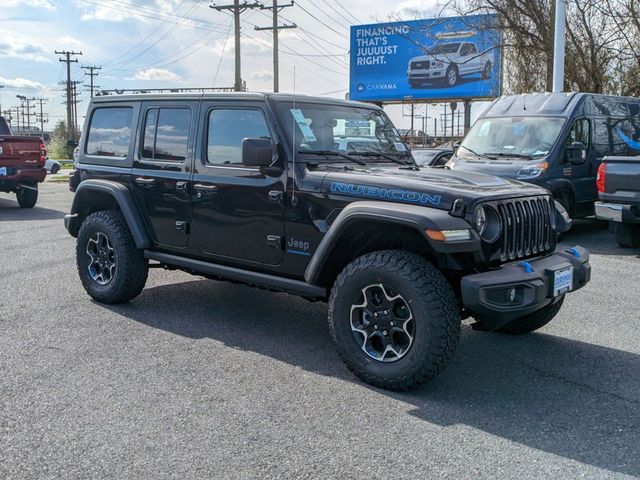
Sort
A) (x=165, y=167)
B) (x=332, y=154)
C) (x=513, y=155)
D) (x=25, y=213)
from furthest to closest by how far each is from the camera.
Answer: (x=25, y=213) → (x=513, y=155) → (x=165, y=167) → (x=332, y=154)

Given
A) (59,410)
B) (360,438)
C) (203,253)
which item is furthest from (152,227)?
(360,438)

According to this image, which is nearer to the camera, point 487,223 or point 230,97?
point 487,223

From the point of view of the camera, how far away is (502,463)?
3297 millimetres

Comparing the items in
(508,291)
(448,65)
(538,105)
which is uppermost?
(448,65)

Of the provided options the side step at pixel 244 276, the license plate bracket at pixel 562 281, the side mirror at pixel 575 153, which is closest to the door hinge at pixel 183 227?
the side step at pixel 244 276

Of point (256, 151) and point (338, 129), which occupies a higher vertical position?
point (338, 129)

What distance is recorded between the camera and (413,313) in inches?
160

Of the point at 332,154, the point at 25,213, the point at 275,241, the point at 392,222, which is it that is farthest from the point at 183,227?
the point at 25,213

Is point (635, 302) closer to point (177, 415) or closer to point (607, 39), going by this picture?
point (177, 415)

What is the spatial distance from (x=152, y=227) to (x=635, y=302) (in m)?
4.56

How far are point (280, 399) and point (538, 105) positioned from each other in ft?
28.1

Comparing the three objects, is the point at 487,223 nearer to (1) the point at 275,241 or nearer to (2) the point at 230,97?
(1) the point at 275,241

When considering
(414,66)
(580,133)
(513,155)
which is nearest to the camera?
(513,155)

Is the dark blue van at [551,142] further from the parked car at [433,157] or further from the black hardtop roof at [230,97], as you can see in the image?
the black hardtop roof at [230,97]
